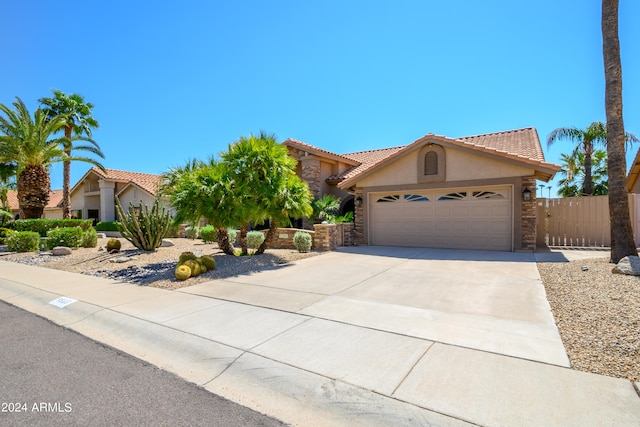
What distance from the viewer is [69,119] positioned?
24047mm

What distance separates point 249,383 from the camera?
3486 mm

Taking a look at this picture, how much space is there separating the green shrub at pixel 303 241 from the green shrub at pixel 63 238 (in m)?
11.0

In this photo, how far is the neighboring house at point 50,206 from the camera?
3737 centimetres

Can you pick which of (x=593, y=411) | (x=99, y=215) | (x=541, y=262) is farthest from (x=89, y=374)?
(x=99, y=215)

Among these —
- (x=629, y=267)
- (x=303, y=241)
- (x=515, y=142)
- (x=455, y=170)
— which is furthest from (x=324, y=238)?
(x=515, y=142)

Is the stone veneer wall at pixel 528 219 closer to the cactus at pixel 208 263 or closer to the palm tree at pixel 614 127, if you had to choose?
the palm tree at pixel 614 127

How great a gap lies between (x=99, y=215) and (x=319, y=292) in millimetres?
34093

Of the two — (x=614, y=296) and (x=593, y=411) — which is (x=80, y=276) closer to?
(x=593, y=411)

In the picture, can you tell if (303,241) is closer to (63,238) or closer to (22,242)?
(63,238)

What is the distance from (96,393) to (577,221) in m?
16.7

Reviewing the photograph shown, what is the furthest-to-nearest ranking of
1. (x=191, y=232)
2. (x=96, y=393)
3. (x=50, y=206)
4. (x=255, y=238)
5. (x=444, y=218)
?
(x=50, y=206)
(x=191, y=232)
(x=255, y=238)
(x=444, y=218)
(x=96, y=393)

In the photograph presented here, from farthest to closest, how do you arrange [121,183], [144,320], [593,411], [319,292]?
1. [121,183]
2. [319,292]
3. [144,320]
4. [593,411]

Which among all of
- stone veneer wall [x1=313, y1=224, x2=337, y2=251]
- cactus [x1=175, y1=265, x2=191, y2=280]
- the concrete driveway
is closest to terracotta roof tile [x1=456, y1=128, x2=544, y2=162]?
the concrete driveway

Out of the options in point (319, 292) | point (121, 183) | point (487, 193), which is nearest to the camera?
point (319, 292)
